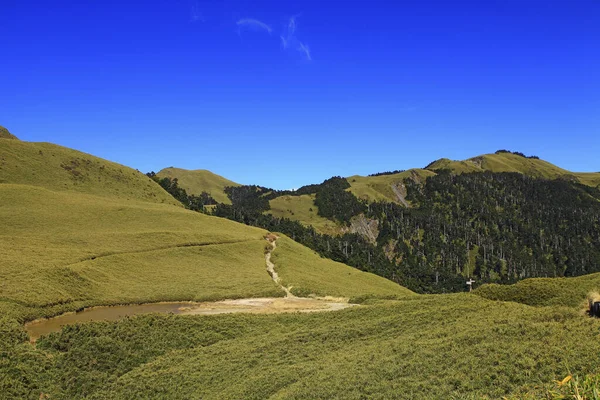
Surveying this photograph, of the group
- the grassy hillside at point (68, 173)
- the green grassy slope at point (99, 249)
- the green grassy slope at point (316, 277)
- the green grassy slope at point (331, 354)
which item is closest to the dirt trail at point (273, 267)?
the green grassy slope at point (316, 277)

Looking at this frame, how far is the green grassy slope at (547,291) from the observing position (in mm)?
28281

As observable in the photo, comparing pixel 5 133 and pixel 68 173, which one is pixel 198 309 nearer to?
pixel 68 173

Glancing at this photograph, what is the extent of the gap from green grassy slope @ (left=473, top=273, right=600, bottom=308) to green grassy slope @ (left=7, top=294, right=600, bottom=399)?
1925mm

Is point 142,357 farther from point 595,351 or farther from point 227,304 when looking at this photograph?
point 595,351

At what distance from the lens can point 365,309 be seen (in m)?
38.0

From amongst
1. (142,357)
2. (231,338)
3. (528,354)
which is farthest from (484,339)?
(142,357)

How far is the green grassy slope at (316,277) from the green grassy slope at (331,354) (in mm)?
22562

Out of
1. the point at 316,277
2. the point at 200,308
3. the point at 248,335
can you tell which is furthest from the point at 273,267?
the point at 248,335

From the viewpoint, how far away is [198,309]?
50.3 metres

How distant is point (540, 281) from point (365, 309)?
45.8 ft

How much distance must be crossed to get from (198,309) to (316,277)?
29.8 m

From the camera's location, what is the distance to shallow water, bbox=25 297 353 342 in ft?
138

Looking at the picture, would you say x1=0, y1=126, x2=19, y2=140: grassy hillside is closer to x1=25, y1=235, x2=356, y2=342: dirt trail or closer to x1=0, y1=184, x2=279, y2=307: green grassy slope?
x1=0, y1=184, x2=279, y2=307: green grassy slope

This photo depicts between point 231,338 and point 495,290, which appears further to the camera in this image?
point 231,338
